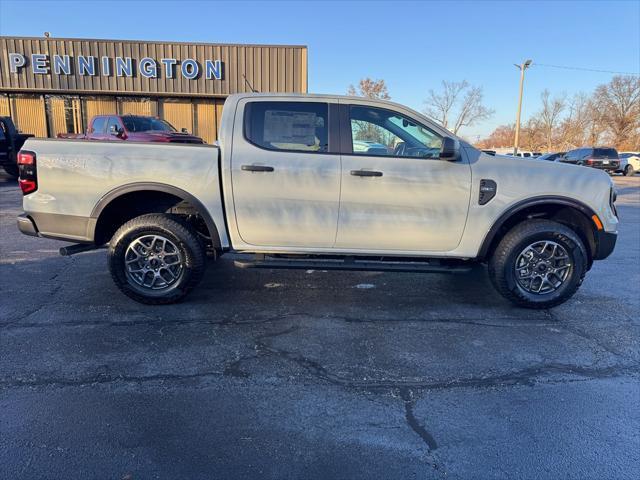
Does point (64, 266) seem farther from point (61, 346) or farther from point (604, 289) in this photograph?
point (604, 289)

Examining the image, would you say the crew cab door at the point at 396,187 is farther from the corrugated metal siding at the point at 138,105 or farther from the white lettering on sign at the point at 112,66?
the corrugated metal siding at the point at 138,105

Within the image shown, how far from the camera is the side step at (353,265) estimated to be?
421 cm

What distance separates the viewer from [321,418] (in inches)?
103

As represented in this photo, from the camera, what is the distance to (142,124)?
1355 centimetres

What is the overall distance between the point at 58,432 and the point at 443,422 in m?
2.19

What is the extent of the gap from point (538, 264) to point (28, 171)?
4.96 metres

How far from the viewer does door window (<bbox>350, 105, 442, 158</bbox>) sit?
13.6ft

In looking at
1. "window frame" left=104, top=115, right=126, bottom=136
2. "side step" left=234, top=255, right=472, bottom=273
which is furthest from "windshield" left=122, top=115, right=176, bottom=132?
"side step" left=234, top=255, right=472, bottom=273

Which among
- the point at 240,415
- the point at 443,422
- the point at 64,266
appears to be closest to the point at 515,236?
the point at 443,422

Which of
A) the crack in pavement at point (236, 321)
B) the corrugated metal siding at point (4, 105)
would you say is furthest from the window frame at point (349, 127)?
the corrugated metal siding at point (4, 105)

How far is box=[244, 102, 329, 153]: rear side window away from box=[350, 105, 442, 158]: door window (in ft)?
1.04

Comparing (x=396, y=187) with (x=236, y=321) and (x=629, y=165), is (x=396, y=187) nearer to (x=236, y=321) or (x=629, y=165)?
(x=236, y=321)

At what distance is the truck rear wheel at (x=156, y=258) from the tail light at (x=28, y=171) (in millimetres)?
907

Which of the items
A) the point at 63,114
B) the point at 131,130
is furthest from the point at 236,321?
the point at 63,114
